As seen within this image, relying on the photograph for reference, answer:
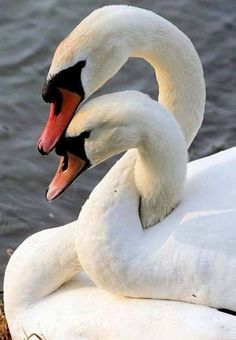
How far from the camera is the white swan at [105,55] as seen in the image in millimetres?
4523

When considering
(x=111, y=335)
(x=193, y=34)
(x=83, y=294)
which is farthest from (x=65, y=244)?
(x=193, y=34)

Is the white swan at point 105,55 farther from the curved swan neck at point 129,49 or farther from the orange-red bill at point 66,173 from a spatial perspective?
the orange-red bill at point 66,173

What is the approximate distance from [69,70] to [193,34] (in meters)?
4.29

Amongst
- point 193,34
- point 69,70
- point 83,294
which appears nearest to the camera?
point 69,70

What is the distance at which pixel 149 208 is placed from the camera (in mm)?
4918

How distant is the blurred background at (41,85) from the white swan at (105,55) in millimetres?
2174

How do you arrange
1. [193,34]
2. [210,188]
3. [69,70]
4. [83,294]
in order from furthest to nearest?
[193,34]
[83,294]
[210,188]
[69,70]

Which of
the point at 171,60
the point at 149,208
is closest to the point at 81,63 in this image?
the point at 171,60

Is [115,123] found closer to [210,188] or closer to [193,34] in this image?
[210,188]

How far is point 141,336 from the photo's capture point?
4711mm

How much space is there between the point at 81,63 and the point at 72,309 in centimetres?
118

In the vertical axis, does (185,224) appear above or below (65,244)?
above

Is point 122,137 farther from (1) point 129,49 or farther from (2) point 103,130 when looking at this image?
(1) point 129,49

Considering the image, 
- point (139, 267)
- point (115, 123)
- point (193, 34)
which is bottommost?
point (193, 34)
